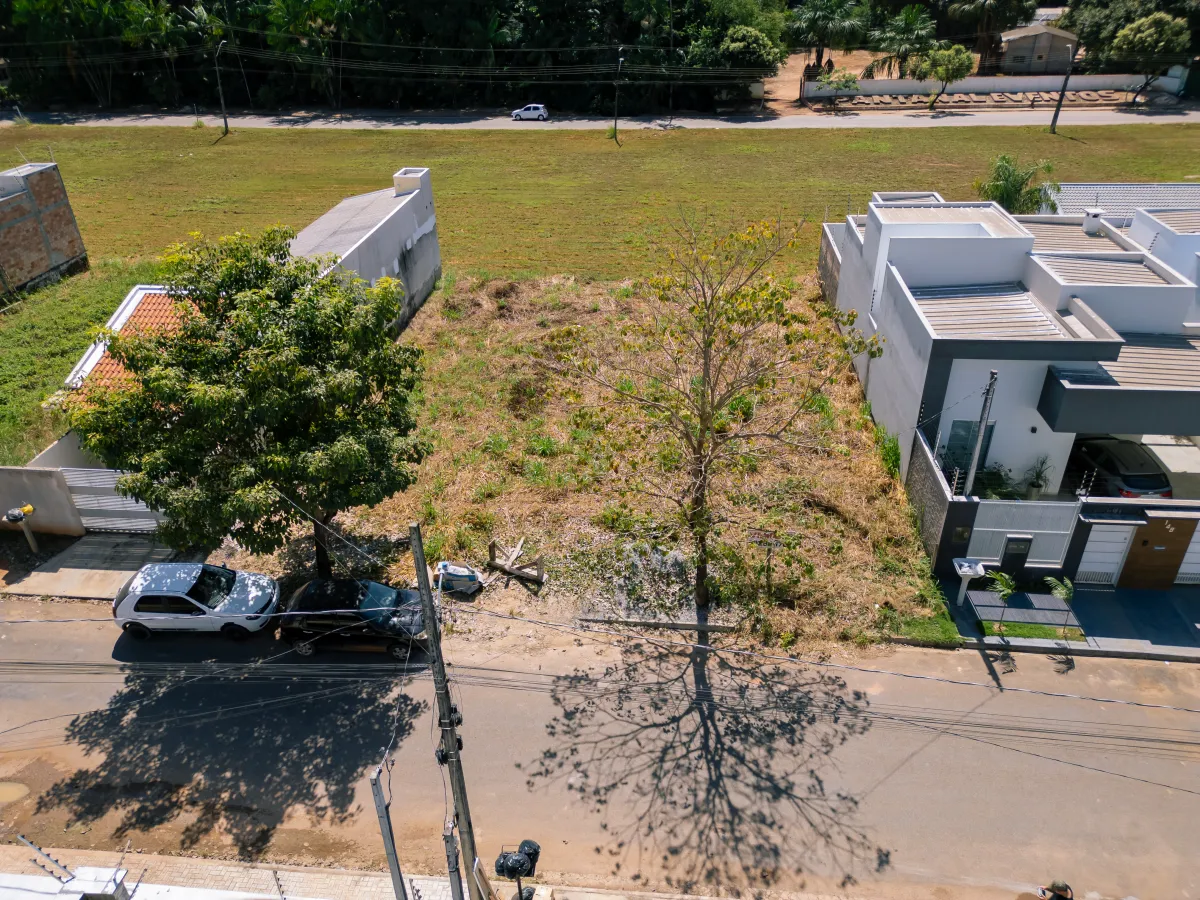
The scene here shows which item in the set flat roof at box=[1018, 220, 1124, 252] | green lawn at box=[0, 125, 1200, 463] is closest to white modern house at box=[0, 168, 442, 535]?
green lawn at box=[0, 125, 1200, 463]

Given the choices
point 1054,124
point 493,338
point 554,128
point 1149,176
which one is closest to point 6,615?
point 493,338

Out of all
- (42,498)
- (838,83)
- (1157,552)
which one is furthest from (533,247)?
(838,83)

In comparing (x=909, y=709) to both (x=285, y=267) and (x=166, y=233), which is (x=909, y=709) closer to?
(x=285, y=267)

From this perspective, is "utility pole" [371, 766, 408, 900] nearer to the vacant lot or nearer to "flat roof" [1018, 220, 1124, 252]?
the vacant lot

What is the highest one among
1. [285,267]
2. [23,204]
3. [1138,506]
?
[285,267]

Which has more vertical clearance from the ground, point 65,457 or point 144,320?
point 144,320

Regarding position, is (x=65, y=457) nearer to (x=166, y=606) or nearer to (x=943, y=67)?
(x=166, y=606)
